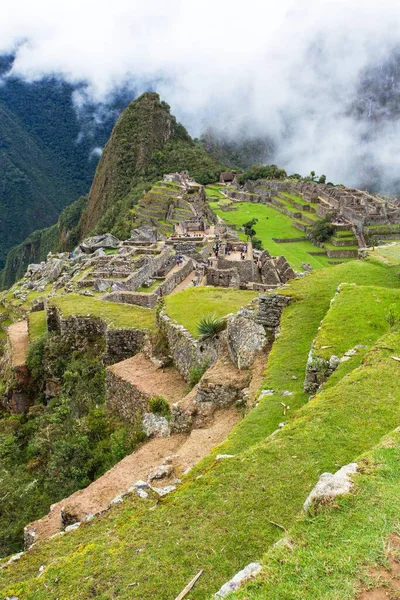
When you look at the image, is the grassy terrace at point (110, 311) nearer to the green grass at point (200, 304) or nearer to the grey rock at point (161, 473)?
the green grass at point (200, 304)

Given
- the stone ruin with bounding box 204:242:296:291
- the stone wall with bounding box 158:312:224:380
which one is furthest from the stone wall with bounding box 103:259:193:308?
the stone wall with bounding box 158:312:224:380

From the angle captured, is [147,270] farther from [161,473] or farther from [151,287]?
A: [161,473]

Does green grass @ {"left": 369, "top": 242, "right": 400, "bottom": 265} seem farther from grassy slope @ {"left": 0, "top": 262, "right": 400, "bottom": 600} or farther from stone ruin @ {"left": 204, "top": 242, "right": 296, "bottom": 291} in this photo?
grassy slope @ {"left": 0, "top": 262, "right": 400, "bottom": 600}

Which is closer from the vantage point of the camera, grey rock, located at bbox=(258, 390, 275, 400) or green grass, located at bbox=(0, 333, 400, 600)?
green grass, located at bbox=(0, 333, 400, 600)

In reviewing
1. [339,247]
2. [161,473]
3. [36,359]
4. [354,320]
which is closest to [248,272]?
[36,359]

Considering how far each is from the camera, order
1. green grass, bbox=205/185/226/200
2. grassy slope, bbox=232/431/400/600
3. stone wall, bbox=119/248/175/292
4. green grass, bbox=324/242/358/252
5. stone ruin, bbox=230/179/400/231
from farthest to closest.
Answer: green grass, bbox=205/185/226/200 < stone ruin, bbox=230/179/400/231 < green grass, bbox=324/242/358/252 < stone wall, bbox=119/248/175/292 < grassy slope, bbox=232/431/400/600

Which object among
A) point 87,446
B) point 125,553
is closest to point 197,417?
point 87,446

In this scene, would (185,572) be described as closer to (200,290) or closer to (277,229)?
(200,290)

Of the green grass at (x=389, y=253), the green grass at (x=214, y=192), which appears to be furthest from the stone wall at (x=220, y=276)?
the green grass at (x=214, y=192)
